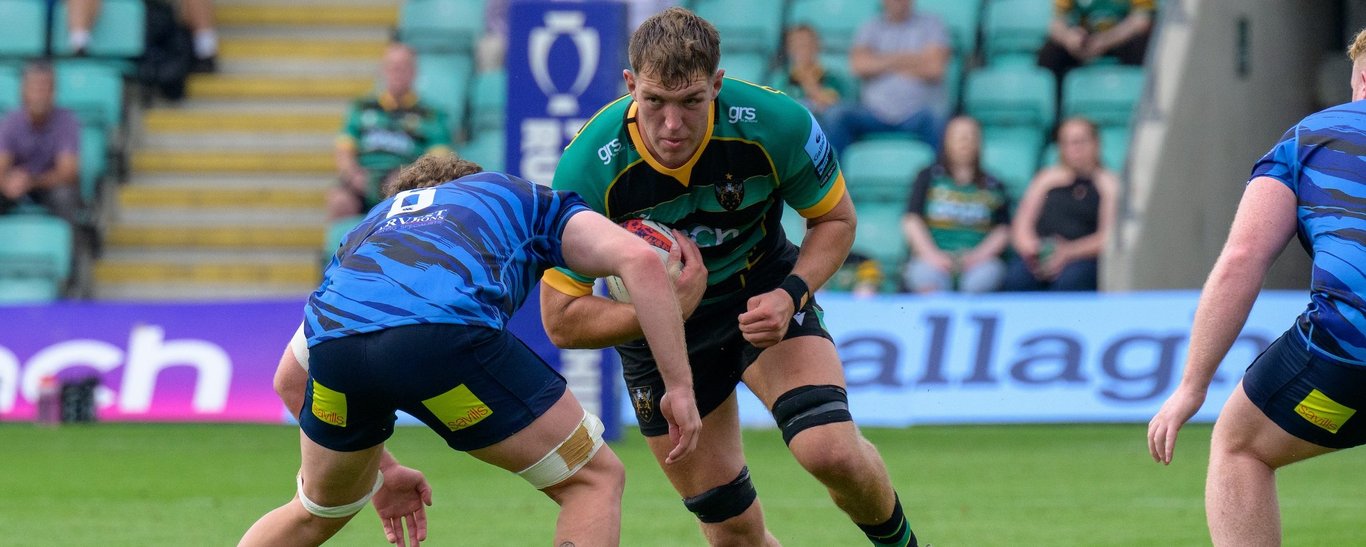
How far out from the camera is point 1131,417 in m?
11.7

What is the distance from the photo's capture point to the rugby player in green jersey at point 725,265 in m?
5.39

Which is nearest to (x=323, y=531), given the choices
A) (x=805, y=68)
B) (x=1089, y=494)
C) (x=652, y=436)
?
(x=652, y=436)

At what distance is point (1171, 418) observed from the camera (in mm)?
4496

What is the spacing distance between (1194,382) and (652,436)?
216 cm

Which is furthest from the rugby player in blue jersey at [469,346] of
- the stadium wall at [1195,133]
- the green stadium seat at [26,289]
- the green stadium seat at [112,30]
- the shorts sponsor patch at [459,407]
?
the green stadium seat at [112,30]

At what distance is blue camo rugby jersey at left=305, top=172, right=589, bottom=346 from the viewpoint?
4.68 metres

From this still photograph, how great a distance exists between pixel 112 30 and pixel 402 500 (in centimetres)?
1164

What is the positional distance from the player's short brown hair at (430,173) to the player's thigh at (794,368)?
125 centimetres

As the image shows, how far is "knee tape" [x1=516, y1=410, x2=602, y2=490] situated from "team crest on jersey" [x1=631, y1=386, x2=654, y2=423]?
1218 mm

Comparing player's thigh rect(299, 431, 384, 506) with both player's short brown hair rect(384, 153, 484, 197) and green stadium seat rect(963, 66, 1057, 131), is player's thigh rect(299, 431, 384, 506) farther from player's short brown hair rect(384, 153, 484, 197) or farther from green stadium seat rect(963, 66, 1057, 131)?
green stadium seat rect(963, 66, 1057, 131)

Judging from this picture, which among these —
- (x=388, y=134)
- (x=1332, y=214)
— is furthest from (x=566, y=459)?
(x=388, y=134)

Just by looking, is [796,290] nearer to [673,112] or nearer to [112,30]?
[673,112]

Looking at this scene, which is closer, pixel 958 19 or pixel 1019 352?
pixel 1019 352

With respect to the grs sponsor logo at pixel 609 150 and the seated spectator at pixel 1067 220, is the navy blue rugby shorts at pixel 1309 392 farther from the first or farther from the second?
the seated spectator at pixel 1067 220
